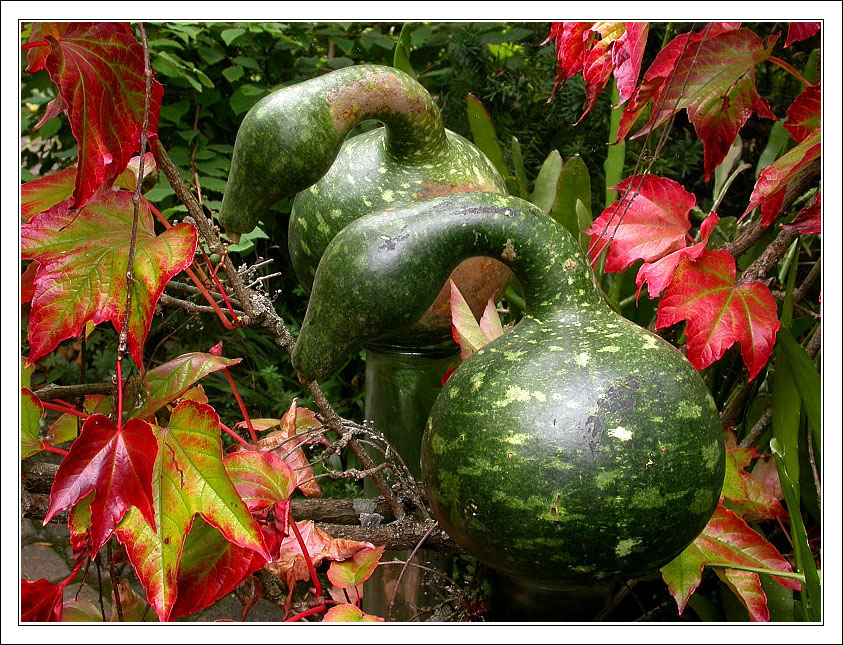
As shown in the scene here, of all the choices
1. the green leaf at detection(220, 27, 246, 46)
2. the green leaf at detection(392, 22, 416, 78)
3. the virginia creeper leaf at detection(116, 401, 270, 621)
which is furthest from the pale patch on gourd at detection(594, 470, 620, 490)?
the green leaf at detection(220, 27, 246, 46)

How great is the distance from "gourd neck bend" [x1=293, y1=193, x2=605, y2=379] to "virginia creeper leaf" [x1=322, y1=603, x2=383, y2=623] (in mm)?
199

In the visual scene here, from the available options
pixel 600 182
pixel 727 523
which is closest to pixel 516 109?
pixel 600 182

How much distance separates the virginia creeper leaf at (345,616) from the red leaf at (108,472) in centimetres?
17

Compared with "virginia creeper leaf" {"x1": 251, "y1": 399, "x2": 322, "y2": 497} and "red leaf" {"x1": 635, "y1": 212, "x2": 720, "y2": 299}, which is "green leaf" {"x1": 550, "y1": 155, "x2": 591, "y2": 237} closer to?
"red leaf" {"x1": 635, "y1": 212, "x2": 720, "y2": 299}

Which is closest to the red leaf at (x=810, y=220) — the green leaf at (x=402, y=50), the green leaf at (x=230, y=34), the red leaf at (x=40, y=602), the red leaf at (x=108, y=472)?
the green leaf at (x=402, y=50)

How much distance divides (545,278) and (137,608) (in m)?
0.51

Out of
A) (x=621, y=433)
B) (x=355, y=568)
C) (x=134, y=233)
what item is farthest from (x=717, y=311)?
(x=134, y=233)

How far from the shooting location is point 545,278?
534 millimetres

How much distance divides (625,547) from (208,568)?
312mm

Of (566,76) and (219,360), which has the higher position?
(566,76)

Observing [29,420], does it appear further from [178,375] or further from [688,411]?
[688,411]

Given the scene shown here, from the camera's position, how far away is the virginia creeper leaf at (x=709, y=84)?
2.22 ft

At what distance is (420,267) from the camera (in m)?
0.51

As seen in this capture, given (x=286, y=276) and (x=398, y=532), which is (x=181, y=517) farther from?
(x=286, y=276)
